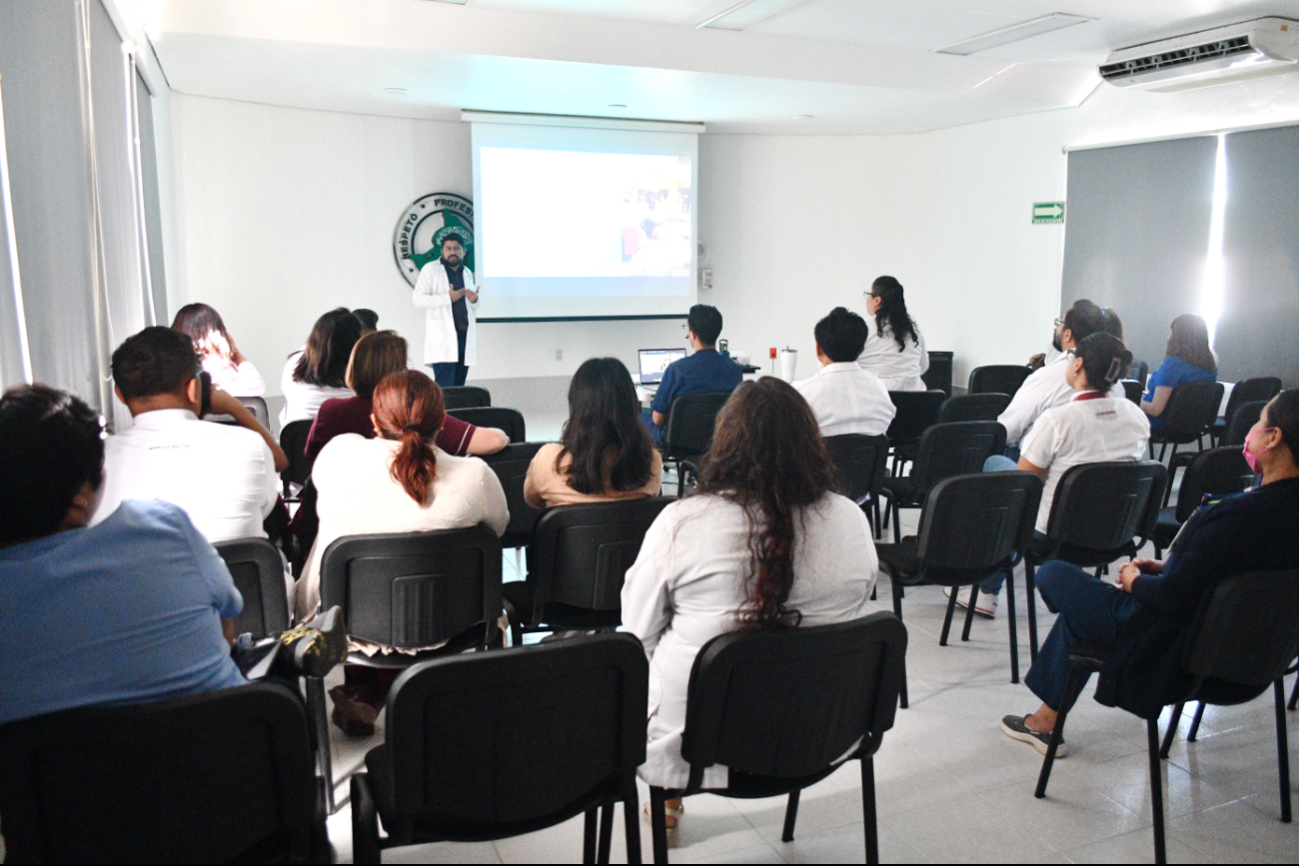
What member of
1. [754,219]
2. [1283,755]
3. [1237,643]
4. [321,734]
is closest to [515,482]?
[321,734]

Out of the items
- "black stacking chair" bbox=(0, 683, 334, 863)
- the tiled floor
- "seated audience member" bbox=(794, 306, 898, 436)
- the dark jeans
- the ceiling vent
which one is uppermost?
the ceiling vent

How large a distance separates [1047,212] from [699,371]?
4.57 m

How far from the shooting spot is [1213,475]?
348cm

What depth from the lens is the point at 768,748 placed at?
179 cm

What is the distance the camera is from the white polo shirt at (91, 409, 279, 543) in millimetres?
2271

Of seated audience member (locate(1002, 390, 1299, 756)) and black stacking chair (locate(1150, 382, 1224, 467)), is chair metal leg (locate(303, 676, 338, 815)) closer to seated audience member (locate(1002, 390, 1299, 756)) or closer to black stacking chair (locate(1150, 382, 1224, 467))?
seated audience member (locate(1002, 390, 1299, 756))

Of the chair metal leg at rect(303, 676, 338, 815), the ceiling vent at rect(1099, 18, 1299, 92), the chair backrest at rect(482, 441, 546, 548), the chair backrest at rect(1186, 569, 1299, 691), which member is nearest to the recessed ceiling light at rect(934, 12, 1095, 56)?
the ceiling vent at rect(1099, 18, 1299, 92)

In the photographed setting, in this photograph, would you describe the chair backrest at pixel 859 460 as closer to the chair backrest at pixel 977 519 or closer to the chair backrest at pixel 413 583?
the chair backrest at pixel 977 519

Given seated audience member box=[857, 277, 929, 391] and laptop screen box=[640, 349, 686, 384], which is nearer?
seated audience member box=[857, 277, 929, 391]

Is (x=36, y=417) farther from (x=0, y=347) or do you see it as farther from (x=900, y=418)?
(x=900, y=418)

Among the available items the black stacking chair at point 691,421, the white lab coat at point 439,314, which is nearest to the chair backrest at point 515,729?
the black stacking chair at point 691,421

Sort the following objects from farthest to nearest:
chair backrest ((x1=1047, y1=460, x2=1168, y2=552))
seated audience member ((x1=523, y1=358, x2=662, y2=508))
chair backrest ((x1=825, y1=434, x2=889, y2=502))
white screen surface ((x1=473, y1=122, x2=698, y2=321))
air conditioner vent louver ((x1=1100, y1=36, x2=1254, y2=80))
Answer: white screen surface ((x1=473, y1=122, x2=698, y2=321)) → air conditioner vent louver ((x1=1100, y1=36, x2=1254, y2=80)) → chair backrest ((x1=825, y1=434, x2=889, y2=502)) → chair backrest ((x1=1047, y1=460, x2=1168, y2=552)) → seated audience member ((x1=523, y1=358, x2=662, y2=508))

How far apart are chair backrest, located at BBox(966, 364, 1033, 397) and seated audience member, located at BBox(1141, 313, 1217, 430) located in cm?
71

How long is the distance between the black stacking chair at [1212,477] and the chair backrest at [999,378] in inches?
87.7
